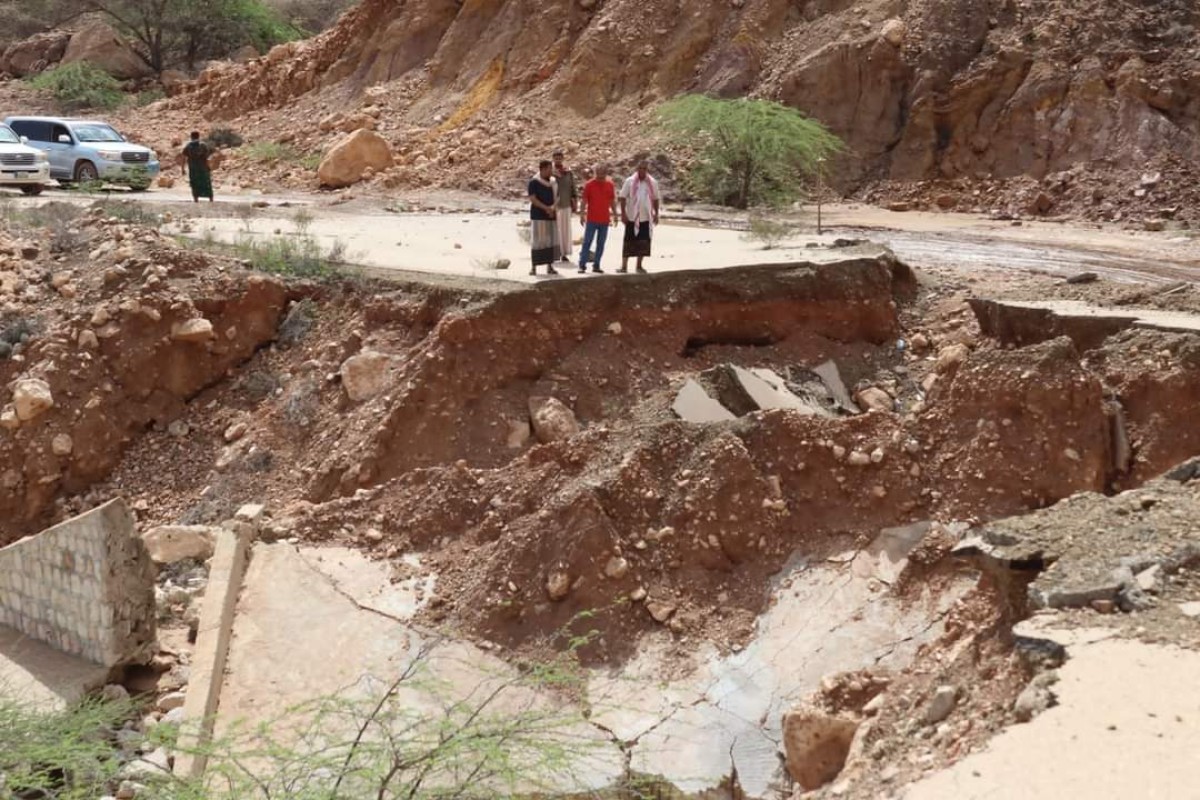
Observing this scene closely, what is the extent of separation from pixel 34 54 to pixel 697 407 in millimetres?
33652

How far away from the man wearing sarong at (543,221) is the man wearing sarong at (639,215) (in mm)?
744

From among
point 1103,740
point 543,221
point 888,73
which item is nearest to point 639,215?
point 543,221

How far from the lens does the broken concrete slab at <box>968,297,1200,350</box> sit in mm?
9977

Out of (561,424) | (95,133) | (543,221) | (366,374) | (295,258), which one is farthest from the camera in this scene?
(95,133)

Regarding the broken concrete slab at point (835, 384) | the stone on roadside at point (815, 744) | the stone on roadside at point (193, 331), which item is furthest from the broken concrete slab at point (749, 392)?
the stone on roadside at point (193, 331)

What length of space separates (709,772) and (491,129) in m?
18.5

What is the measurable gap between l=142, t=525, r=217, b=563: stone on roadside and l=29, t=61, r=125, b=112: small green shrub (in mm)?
25031

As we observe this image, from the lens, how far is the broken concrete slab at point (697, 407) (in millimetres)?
10391

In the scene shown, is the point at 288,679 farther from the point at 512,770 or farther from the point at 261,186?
the point at 261,186

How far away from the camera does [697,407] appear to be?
1048 centimetres

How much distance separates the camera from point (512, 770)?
5.62m

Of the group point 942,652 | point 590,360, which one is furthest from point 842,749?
point 590,360

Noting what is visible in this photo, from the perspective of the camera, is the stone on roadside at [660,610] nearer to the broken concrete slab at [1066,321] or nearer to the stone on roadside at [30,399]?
the broken concrete slab at [1066,321]

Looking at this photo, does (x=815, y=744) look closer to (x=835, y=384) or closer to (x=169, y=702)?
(x=169, y=702)
